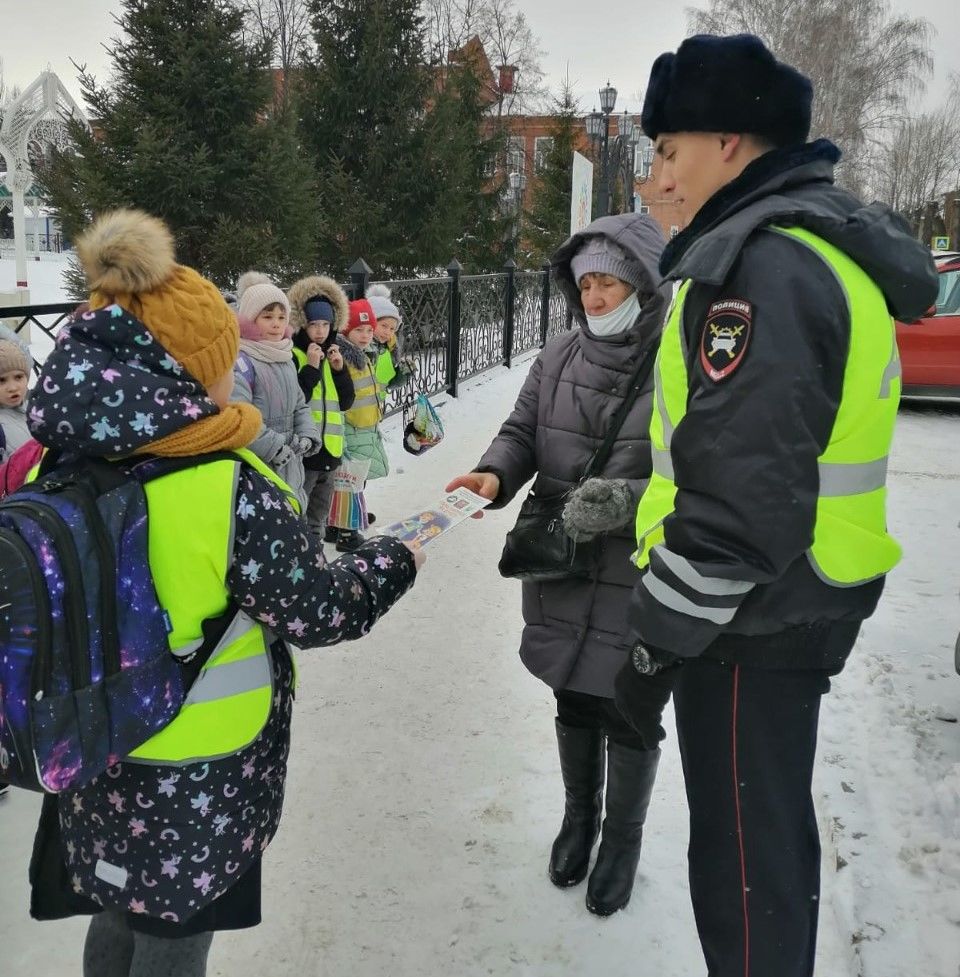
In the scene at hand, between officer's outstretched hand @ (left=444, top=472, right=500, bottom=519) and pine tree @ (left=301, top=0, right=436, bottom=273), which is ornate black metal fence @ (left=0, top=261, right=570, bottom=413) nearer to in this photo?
pine tree @ (left=301, top=0, right=436, bottom=273)

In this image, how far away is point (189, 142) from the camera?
10055 millimetres

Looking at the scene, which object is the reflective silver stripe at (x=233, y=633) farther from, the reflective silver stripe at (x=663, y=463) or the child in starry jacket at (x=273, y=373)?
the child in starry jacket at (x=273, y=373)

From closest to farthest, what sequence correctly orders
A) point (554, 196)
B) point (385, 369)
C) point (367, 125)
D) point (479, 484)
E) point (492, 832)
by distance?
point (479, 484) < point (492, 832) < point (385, 369) < point (367, 125) < point (554, 196)

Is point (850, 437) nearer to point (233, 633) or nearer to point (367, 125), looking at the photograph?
point (233, 633)

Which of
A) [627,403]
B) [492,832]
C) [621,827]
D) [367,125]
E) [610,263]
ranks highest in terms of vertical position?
[367,125]

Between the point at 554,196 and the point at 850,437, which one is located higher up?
the point at 554,196

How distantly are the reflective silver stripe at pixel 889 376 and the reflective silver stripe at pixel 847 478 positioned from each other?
12 centimetres

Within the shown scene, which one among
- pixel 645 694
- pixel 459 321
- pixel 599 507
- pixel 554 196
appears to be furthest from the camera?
pixel 554 196

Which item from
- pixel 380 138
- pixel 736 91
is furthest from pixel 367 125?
pixel 736 91

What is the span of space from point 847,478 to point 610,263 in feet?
3.54

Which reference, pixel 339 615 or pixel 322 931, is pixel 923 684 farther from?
pixel 339 615

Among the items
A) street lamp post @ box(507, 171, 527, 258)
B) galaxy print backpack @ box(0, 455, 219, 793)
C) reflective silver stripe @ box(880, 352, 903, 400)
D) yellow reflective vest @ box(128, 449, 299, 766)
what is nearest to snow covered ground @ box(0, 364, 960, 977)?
yellow reflective vest @ box(128, 449, 299, 766)

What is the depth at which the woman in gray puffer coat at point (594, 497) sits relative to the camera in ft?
7.57

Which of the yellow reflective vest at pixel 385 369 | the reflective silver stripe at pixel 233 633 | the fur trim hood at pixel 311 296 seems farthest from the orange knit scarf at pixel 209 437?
the yellow reflective vest at pixel 385 369
